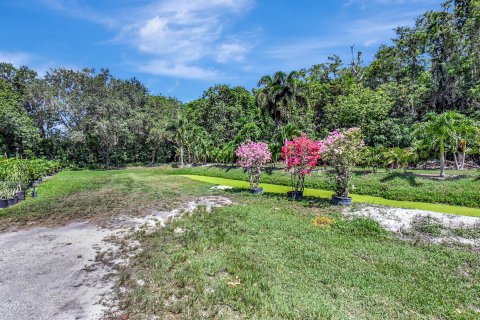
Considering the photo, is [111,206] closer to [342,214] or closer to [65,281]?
[65,281]

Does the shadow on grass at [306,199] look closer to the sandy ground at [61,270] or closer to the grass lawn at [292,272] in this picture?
the grass lawn at [292,272]

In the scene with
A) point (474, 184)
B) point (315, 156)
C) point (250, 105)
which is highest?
point (250, 105)

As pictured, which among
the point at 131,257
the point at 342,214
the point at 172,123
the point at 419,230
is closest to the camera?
the point at 131,257

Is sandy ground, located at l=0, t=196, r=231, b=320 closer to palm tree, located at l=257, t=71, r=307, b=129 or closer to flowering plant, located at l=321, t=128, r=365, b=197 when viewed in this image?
flowering plant, located at l=321, t=128, r=365, b=197

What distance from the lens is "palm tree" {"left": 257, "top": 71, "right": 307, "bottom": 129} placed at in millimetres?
20875

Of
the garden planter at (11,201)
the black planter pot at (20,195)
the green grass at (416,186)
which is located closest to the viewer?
the green grass at (416,186)

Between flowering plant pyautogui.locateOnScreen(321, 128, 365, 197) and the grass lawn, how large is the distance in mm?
2306

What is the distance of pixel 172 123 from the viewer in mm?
29812

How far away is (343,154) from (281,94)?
12.4 meters

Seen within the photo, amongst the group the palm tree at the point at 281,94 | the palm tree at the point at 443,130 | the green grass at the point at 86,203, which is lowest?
the green grass at the point at 86,203

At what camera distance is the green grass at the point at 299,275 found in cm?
394

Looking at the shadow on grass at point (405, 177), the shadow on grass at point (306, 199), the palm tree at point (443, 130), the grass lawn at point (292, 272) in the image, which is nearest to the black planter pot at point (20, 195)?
the grass lawn at point (292, 272)

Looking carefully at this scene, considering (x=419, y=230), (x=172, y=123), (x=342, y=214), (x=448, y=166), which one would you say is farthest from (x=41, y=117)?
(x=448, y=166)

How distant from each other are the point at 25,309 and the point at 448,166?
21.7m
